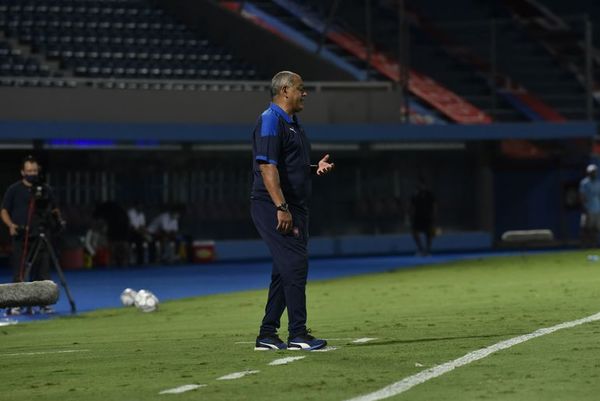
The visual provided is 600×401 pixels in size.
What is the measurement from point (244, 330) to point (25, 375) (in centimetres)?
431

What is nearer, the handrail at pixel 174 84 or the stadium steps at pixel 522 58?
the handrail at pixel 174 84

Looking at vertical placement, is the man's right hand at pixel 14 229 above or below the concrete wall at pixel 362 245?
above

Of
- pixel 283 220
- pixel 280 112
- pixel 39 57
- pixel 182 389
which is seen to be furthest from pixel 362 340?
pixel 39 57

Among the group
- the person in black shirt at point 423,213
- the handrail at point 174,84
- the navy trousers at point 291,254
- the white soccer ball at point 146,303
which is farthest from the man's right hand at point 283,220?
the person in black shirt at point 423,213

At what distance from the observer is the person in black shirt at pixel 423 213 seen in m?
34.9

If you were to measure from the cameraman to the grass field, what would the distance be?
110cm

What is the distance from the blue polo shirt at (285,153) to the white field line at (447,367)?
67.6 inches

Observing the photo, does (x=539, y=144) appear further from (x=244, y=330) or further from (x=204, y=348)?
(x=204, y=348)

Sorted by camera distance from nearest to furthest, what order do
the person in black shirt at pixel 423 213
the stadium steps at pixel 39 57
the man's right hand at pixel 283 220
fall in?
the man's right hand at pixel 283 220, the person in black shirt at pixel 423 213, the stadium steps at pixel 39 57

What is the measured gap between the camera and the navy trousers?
10734mm

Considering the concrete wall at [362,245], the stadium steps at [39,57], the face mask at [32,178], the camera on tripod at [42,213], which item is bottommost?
the concrete wall at [362,245]

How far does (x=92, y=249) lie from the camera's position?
109 feet

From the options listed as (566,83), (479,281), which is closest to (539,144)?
(566,83)

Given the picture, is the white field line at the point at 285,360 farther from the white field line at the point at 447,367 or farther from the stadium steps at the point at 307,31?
the stadium steps at the point at 307,31
